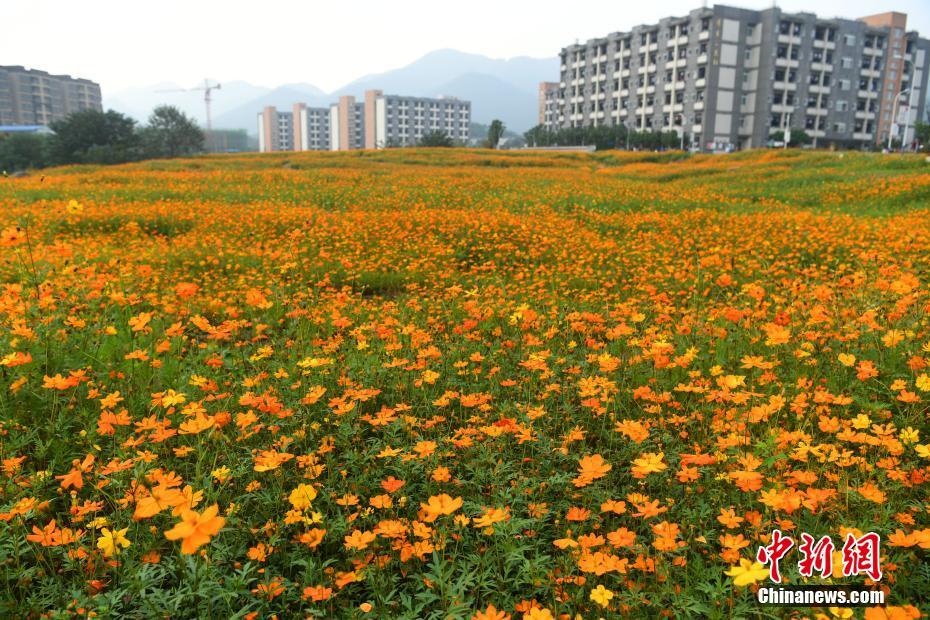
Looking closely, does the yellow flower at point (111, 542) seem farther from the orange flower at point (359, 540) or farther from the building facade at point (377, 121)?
the building facade at point (377, 121)

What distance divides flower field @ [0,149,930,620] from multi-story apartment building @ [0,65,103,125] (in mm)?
114966

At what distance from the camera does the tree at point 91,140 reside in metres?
42.3

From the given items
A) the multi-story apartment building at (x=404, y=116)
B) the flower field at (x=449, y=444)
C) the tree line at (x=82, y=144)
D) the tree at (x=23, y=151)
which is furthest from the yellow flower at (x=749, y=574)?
the multi-story apartment building at (x=404, y=116)

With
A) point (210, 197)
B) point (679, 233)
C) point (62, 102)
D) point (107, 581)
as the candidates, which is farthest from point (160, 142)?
point (62, 102)

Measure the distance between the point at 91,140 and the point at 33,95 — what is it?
79241 millimetres

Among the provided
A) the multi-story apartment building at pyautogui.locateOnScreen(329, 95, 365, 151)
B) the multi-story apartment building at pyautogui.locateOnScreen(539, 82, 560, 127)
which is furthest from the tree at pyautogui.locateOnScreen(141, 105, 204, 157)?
the multi-story apartment building at pyautogui.locateOnScreen(329, 95, 365, 151)

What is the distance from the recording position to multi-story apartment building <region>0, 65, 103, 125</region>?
99375mm

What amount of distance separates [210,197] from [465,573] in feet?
47.2

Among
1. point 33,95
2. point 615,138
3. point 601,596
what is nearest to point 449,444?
point 601,596

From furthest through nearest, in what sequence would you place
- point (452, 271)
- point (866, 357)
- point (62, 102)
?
point (62, 102)
point (452, 271)
point (866, 357)

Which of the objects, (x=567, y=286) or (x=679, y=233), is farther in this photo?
(x=679, y=233)

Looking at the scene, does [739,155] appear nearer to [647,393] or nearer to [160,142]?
[647,393]

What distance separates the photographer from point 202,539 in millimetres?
1289

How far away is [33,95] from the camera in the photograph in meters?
102
